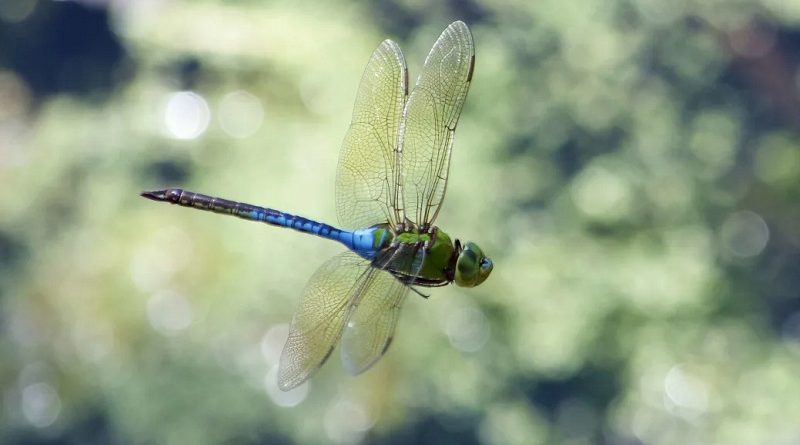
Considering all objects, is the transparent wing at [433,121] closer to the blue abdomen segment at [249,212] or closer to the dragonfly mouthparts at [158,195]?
the blue abdomen segment at [249,212]

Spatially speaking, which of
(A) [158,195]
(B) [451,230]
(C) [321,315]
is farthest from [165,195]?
(B) [451,230]

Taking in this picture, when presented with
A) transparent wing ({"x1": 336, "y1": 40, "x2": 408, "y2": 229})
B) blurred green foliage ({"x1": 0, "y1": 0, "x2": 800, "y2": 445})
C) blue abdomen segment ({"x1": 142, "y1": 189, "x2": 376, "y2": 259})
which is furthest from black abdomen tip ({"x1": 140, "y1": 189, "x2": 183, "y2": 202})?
blurred green foliage ({"x1": 0, "y1": 0, "x2": 800, "y2": 445})

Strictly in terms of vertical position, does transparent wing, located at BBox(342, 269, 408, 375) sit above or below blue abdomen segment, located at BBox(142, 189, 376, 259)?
below

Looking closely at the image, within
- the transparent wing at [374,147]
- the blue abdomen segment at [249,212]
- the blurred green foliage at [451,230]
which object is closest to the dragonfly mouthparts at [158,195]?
the blue abdomen segment at [249,212]

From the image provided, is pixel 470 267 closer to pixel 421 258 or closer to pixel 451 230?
pixel 421 258

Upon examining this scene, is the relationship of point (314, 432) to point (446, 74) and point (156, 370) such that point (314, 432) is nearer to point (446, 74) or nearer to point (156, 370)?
point (156, 370)

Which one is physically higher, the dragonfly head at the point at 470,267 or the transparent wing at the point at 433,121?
the transparent wing at the point at 433,121

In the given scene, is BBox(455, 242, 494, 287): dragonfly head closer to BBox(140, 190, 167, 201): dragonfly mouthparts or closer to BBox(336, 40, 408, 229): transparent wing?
BBox(336, 40, 408, 229): transparent wing

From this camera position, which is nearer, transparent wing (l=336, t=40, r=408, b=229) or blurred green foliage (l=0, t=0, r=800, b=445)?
transparent wing (l=336, t=40, r=408, b=229)
